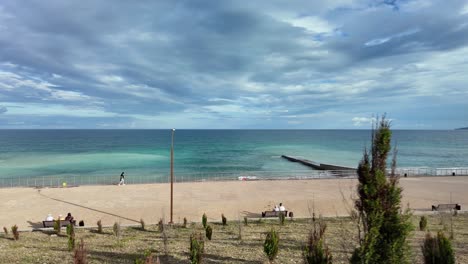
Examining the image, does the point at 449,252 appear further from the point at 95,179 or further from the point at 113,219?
the point at 95,179

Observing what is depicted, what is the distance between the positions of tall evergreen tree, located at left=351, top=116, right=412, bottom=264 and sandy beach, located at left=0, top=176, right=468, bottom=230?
423 inches

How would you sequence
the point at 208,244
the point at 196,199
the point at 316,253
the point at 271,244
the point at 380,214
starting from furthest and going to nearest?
1. the point at 196,199
2. the point at 208,244
3. the point at 271,244
4. the point at 316,253
5. the point at 380,214

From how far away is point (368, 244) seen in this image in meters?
6.27

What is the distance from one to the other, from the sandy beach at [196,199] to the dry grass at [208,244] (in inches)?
116

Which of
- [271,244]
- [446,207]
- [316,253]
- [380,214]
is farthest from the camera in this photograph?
[446,207]

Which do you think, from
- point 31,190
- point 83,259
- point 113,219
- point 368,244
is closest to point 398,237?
point 368,244

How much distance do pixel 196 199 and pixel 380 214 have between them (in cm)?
1935

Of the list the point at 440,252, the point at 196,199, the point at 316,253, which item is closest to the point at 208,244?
the point at 316,253

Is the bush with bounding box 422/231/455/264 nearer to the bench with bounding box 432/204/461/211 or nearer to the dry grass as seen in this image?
the dry grass

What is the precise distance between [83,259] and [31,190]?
27.7 m

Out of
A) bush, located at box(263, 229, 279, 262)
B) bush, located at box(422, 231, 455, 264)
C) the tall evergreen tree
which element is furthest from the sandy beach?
the tall evergreen tree

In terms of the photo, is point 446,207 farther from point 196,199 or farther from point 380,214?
point 196,199

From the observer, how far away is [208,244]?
11734mm

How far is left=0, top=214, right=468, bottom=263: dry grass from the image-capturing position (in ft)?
32.0
